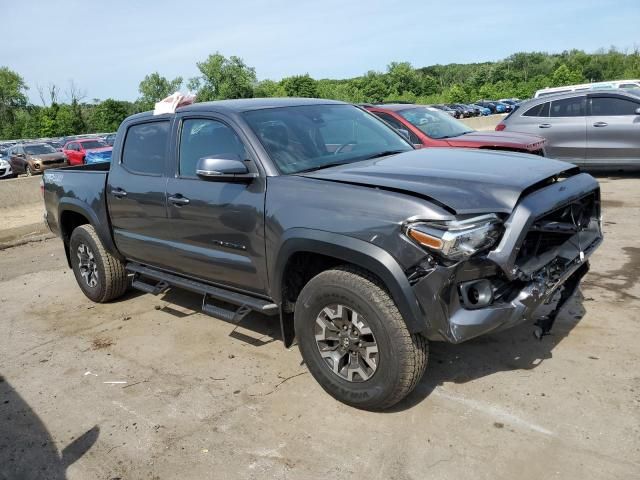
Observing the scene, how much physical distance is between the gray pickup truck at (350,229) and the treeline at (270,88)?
179ft

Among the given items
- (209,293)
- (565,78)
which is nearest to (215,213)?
(209,293)

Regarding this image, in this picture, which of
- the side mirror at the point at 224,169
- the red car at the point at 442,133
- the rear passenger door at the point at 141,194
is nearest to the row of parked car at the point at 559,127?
the red car at the point at 442,133

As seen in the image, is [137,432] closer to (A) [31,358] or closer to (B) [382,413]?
(B) [382,413]

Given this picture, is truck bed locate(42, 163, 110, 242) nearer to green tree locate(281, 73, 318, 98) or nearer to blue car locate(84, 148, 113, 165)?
blue car locate(84, 148, 113, 165)

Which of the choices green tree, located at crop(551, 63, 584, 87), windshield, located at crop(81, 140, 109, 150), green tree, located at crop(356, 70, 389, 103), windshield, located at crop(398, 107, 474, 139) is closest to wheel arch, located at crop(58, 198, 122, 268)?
windshield, located at crop(398, 107, 474, 139)

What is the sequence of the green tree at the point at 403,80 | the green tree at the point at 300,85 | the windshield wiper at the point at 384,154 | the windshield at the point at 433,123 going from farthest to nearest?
the green tree at the point at 403,80 < the green tree at the point at 300,85 < the windshield at the point at 433,123 < the windshield wiper at the point at 384,154

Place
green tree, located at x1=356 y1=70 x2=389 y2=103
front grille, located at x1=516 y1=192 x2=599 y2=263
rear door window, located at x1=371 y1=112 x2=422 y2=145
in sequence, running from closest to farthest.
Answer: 1. front grille, located at x1=516 y1=192 x2=599 y2=263
2. rear door window, located at x1=371 y1=112 x2=422 y2=145
3. green tree, located at x1=356 y1=70 x2=389 y2=103

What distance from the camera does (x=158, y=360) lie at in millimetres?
4441

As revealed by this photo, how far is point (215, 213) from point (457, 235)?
1.87 metres

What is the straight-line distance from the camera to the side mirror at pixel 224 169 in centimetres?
362

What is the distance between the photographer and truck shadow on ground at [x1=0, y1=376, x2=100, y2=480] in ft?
10.3

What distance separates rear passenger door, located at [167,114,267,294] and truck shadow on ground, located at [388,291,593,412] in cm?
129

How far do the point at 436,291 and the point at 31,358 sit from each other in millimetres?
3566

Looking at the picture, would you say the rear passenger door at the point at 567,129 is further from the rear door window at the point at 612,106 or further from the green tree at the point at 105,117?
the green tree at the point at 105,117
